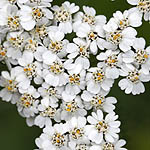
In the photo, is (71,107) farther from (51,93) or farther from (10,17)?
(10,17)

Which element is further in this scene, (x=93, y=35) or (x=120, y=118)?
(x=120, y=118)

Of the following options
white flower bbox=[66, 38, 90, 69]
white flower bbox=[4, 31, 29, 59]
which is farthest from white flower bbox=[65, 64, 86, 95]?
white flower bbox=[4, 31, 29, 59]

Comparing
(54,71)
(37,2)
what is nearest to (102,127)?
(54,71)

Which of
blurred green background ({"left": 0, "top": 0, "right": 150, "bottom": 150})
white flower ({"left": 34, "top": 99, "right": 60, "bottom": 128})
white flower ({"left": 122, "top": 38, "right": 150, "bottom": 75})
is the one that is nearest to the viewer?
white flower ({"left": 122, "top": 38, "right": 150, "bottom": 75})

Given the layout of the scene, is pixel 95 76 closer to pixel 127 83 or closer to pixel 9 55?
pixel 127 83

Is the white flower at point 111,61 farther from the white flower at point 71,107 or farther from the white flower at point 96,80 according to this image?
the white flower at point 71,107

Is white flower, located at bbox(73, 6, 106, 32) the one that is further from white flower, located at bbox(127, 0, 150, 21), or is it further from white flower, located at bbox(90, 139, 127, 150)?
white flower, located at bbox(90, 139, 127, 150)
